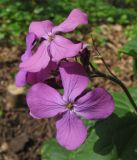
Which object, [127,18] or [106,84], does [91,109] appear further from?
[127,18]

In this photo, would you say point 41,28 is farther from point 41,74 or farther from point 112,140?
point 112,140

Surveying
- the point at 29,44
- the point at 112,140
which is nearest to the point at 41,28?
the point at 29,44

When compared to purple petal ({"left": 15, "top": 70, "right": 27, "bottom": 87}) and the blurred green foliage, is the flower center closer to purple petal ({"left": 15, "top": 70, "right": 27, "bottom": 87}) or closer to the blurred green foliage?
purple petal ({"left": 15, "top": 70, "right": 27, "bottom": 87})

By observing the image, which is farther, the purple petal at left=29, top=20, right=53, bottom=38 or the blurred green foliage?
the blurred green foliage

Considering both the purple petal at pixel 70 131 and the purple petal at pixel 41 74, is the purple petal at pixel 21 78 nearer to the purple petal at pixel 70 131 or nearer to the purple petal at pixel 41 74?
the purple petal at pixel 41 74

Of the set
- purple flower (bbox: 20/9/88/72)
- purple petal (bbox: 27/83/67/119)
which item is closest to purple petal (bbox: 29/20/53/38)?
purple flower (bbox: 20/9/88/72)

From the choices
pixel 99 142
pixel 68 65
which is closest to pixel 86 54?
pixel 68 65

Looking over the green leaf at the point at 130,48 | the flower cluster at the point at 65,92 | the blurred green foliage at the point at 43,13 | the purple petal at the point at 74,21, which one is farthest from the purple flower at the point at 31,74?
the blurred green foliage at the point at 43,13
